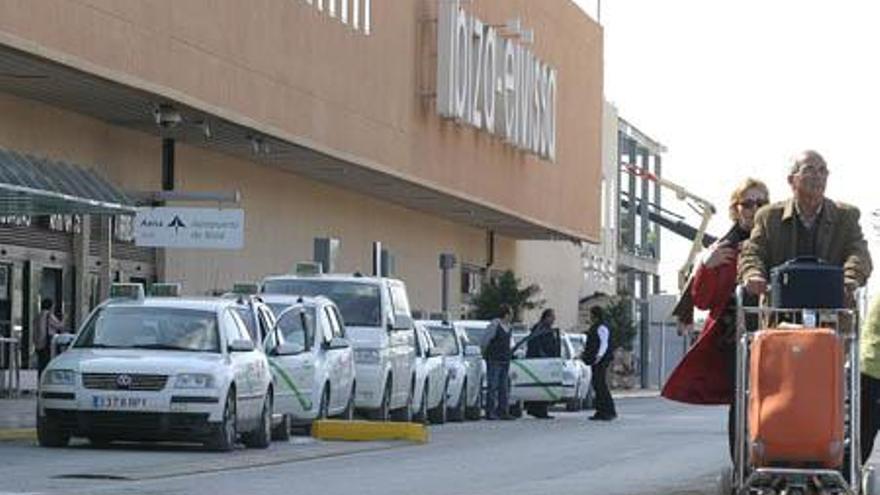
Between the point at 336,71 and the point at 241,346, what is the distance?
861 inches

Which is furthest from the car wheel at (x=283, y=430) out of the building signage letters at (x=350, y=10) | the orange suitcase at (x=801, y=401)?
the building signage letters at (x=350, y=10)

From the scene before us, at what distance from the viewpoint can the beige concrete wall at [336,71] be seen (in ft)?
107

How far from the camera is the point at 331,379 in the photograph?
2706 cm

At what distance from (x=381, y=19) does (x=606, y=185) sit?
34.9 meters

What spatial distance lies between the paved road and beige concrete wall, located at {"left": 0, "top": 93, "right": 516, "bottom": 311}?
10572 mm

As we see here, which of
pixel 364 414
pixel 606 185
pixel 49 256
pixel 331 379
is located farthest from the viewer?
pixel 606 185

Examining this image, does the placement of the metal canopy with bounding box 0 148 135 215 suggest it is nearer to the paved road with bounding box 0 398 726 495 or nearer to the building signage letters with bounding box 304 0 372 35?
the paved road with bounding box 0 398 726 495

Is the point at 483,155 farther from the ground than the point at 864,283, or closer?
farther from the ground

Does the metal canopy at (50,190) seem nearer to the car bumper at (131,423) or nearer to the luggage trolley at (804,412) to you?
the car bumper at (131,423)

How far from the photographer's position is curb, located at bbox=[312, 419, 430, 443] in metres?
26.0

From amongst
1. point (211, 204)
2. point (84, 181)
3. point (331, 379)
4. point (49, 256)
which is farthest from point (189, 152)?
point (331, 379)

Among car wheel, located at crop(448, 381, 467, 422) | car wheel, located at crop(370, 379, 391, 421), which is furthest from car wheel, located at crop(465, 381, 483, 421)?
car wheel, located at crop(370, 379, 391, 421)

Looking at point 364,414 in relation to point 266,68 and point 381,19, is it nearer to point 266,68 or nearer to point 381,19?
point 266,68

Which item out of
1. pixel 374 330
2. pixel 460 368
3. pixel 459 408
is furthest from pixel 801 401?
pixel 459 408
